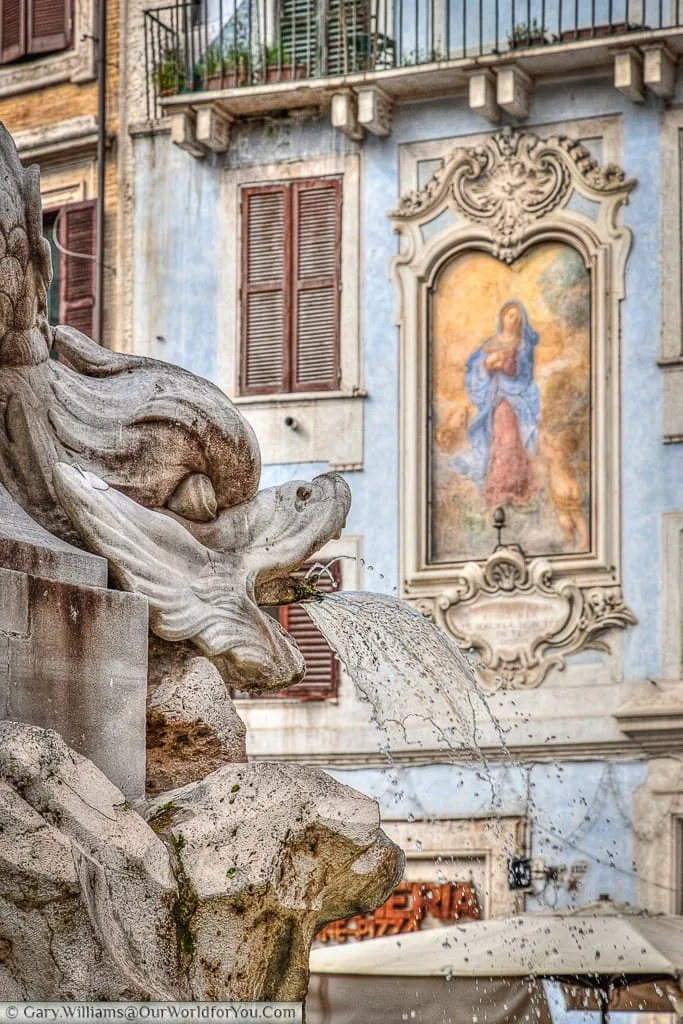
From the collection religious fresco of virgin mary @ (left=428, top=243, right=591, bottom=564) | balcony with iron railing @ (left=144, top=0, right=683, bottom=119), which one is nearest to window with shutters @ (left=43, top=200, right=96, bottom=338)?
balcony with iron railing @ (left=144, top=0, right=683, bottom=119)

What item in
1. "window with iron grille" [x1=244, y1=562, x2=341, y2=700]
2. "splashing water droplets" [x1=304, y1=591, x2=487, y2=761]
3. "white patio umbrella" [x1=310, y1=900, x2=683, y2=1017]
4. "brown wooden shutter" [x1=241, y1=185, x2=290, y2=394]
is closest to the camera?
"splashing water droplets" [x1=304, y1=591, x2=487, y2=761]

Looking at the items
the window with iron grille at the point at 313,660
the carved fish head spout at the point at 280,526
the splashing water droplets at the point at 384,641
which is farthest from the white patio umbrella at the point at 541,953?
the carved fish head spout at the point at 280,526

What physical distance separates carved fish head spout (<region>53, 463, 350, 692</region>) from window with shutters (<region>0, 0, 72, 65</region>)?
65.2 ft

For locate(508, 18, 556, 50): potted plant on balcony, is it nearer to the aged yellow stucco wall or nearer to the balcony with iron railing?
the balcony with iron railing

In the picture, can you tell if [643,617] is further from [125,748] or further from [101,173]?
[125,748]

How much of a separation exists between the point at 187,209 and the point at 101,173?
99cm

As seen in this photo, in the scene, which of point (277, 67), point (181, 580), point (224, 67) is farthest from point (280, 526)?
point (224, 67)

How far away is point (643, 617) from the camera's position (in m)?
21.4

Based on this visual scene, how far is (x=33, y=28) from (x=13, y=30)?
28cm

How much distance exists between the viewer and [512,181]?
22594mm

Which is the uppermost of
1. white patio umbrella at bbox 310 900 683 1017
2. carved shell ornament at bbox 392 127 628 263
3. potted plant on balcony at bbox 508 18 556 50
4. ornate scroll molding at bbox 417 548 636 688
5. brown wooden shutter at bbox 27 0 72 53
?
brown wooden shutter at bbox 27 0 72 53

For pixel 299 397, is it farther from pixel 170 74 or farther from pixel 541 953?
pixel 541 953

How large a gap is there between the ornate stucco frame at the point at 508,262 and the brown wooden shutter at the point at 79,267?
318cm

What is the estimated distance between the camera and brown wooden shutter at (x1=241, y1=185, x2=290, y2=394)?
23359 millimetres
